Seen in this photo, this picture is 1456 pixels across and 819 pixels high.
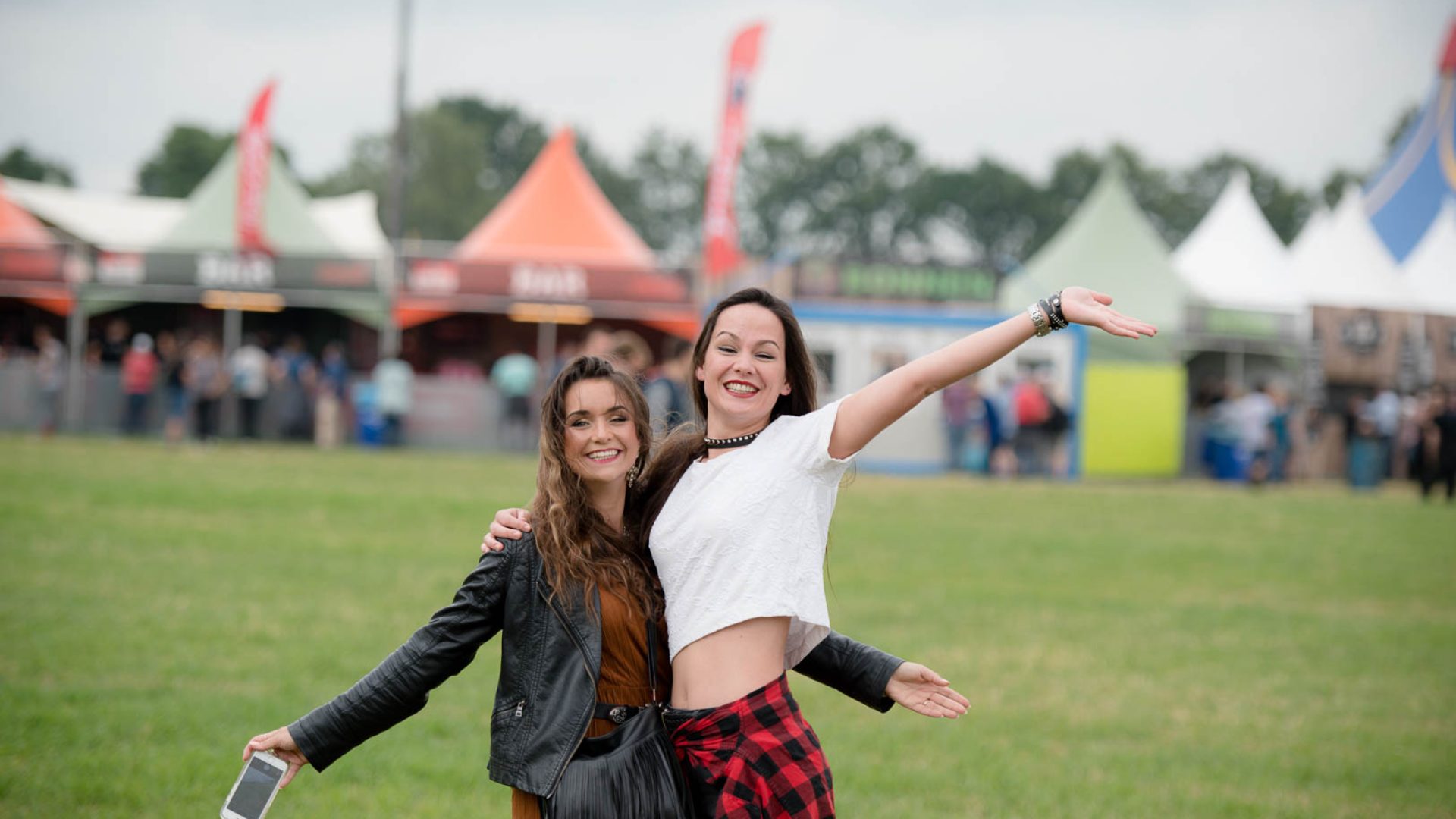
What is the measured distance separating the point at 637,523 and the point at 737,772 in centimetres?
67

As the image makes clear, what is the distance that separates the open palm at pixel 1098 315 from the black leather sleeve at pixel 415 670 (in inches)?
52.8

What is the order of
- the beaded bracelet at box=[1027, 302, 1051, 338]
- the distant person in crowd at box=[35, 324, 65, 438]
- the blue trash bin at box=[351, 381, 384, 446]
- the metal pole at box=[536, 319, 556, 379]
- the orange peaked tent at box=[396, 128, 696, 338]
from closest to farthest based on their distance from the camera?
the beaded bracelet at box=[1027, 302, 1051, 338]
the distant person in crowd at box=[35, 324, 65, 438]
the blue trash bin at box=[351, 381, 384, 446]
the orange peaked tent at box=[396, 128, 696, 338]
the metal pole at box=[536, 319, 556, 379]

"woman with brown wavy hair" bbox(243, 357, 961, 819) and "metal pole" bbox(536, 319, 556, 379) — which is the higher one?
"metal pole" bbox(536, 319, 556, 379)

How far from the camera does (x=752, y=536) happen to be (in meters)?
3.01

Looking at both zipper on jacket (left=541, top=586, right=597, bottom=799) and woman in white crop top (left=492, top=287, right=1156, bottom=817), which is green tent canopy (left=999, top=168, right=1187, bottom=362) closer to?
woman in white crop top (left=492, top=287, right=1156, bottom=817)

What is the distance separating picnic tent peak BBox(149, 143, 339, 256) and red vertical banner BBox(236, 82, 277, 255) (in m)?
0.51

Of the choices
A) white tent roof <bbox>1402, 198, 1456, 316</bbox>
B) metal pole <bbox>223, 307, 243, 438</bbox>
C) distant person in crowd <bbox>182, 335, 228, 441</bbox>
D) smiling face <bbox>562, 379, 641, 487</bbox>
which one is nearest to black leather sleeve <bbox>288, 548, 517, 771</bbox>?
smiling face <bbox>562, 379, 641, 487</bbox>

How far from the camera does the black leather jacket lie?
291cm

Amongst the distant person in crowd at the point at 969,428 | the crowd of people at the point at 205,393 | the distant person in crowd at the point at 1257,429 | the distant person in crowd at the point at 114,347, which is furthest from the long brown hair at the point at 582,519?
the distant person in crowd at the point at 114,347

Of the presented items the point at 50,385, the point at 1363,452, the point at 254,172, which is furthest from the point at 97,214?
A: the point at 1363,452

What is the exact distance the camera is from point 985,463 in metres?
23.3

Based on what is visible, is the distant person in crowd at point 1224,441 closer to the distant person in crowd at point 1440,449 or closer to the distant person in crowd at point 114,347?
the distant person in crowd at point 1440,449

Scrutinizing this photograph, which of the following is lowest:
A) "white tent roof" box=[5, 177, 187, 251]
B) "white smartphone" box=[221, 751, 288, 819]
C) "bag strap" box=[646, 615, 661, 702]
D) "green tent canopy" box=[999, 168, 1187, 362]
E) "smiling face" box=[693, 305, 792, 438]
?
"white smartphone" box=[221, 751, 288, 819]

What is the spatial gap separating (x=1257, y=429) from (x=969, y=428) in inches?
193
